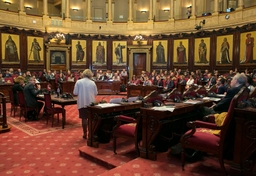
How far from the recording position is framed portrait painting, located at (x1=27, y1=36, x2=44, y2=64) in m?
16.5

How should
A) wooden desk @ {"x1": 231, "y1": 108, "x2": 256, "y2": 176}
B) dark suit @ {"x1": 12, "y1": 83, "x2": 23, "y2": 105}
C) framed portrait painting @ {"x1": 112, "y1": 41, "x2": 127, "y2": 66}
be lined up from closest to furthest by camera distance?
wooden desk @ {"x1": 231, "y1": 108, "x2": 256, "y2": 176}, dark suit @ {"x1": 12, "y1": 83, "x2": 23, "y2": 105}, framed portrait painting @ {"x1": 112, "y1": 41, "x2": 127, "y2": 66}

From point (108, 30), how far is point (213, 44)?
28.4 feet

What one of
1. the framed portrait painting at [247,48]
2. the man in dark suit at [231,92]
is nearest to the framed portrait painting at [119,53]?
the framed portrait painting at [247,48]

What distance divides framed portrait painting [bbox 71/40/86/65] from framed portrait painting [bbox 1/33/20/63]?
13.8 ft

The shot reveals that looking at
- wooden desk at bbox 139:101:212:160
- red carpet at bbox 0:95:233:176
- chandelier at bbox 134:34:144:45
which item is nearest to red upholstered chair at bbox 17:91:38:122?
red carpet at bbox 0:95:233:176

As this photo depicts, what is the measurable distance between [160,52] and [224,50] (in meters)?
5.12

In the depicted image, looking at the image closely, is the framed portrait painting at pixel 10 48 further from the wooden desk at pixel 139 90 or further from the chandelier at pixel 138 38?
the wooden desk at pixel 139 90

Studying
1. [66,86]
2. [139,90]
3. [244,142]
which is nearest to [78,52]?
[66,86]

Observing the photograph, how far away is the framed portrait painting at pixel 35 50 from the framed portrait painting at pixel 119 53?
5835mm

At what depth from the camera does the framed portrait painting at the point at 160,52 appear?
18.4 m

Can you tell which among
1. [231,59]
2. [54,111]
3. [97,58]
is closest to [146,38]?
[97,58]

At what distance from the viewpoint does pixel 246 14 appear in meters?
14.0

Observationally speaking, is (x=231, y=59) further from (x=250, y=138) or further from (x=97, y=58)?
(x=250, y=138)

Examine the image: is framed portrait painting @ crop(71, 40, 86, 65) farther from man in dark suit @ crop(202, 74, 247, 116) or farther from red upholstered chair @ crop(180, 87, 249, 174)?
red upholstered chair @ crop(180, 87, 249, 174)
